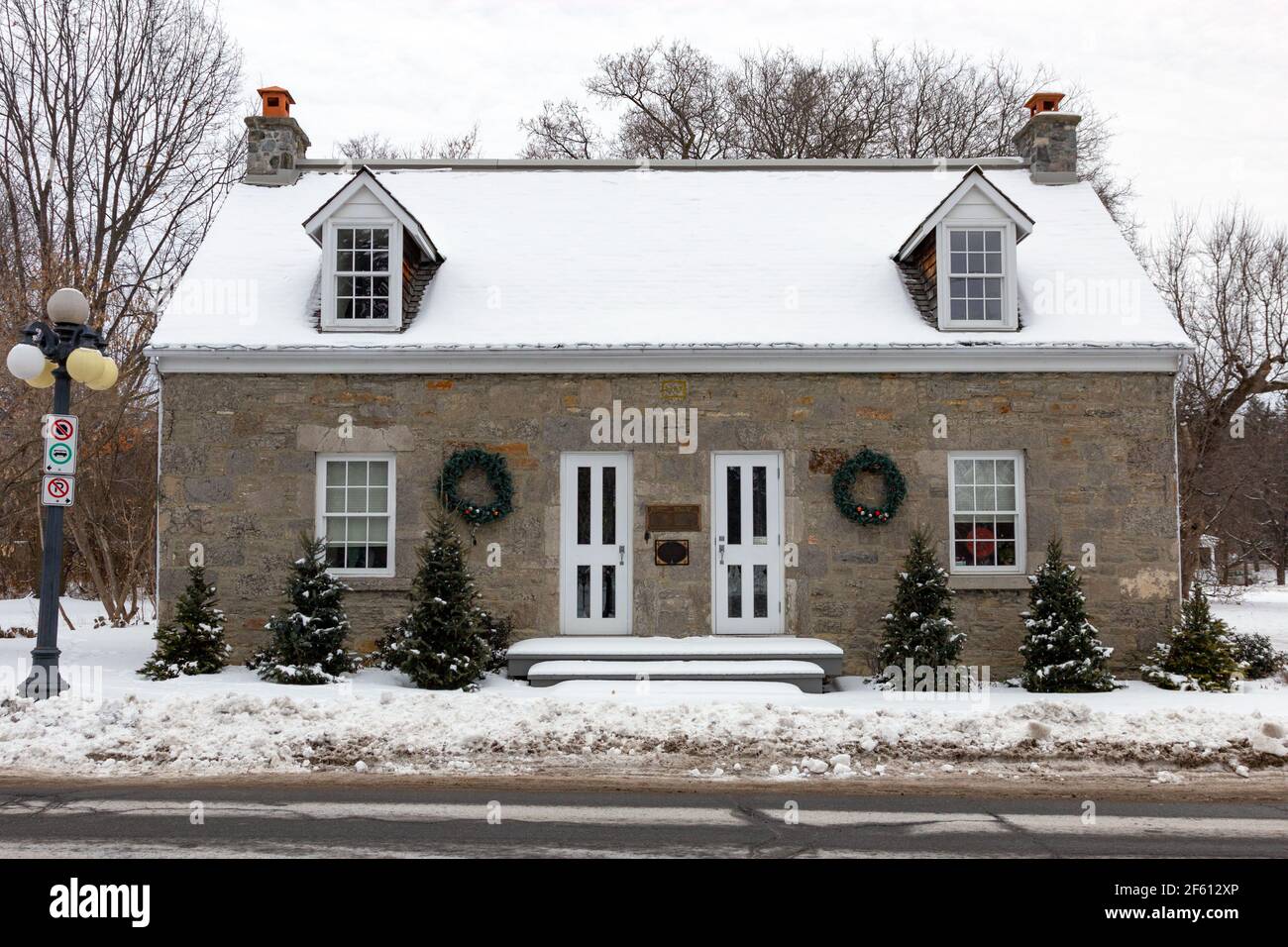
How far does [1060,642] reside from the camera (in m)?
12.4

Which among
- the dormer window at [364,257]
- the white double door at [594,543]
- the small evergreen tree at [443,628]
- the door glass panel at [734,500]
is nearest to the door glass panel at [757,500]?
the door glass panel at [734,500]

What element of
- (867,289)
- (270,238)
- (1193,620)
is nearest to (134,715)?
(270,238)

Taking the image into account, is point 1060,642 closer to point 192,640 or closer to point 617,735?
point 617,735

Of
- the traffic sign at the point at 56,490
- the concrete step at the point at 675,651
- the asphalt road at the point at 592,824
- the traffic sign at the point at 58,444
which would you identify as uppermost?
the traffic sign at the point at 58,444

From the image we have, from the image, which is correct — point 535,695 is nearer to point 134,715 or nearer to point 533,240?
point 134,715

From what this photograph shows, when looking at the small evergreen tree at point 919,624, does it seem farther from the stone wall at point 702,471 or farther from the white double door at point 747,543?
the white double door at point 747,543

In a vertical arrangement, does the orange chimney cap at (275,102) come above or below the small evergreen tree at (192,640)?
above

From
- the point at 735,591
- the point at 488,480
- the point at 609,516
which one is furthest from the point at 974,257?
the point at 488,480

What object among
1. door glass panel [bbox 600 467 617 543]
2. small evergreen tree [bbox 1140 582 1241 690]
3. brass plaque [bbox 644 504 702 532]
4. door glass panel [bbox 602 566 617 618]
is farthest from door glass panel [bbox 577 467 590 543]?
small evergreen tree [bbox 1140 582 1241 690]

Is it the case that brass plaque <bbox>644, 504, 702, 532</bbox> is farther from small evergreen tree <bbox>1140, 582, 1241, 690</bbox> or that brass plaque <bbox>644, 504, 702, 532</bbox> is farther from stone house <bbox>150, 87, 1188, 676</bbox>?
small evergreen tree <bbox>1140, 582, 1241, 690</bbox>

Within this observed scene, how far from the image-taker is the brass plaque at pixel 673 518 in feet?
44.9

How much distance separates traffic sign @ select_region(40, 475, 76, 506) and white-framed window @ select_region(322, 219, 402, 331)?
3949 mm

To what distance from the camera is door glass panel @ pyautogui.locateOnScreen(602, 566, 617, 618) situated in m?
13.7

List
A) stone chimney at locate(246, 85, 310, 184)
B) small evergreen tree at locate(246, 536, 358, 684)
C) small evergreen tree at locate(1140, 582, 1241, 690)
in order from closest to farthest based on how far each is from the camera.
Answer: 1. small evergreen tree at locate(246, 536, 358, 684)
2. small evergreen tree at locate(1140, 582, 1241, 690)
3. stone chimney at locate(246, 85, 310, 184)
